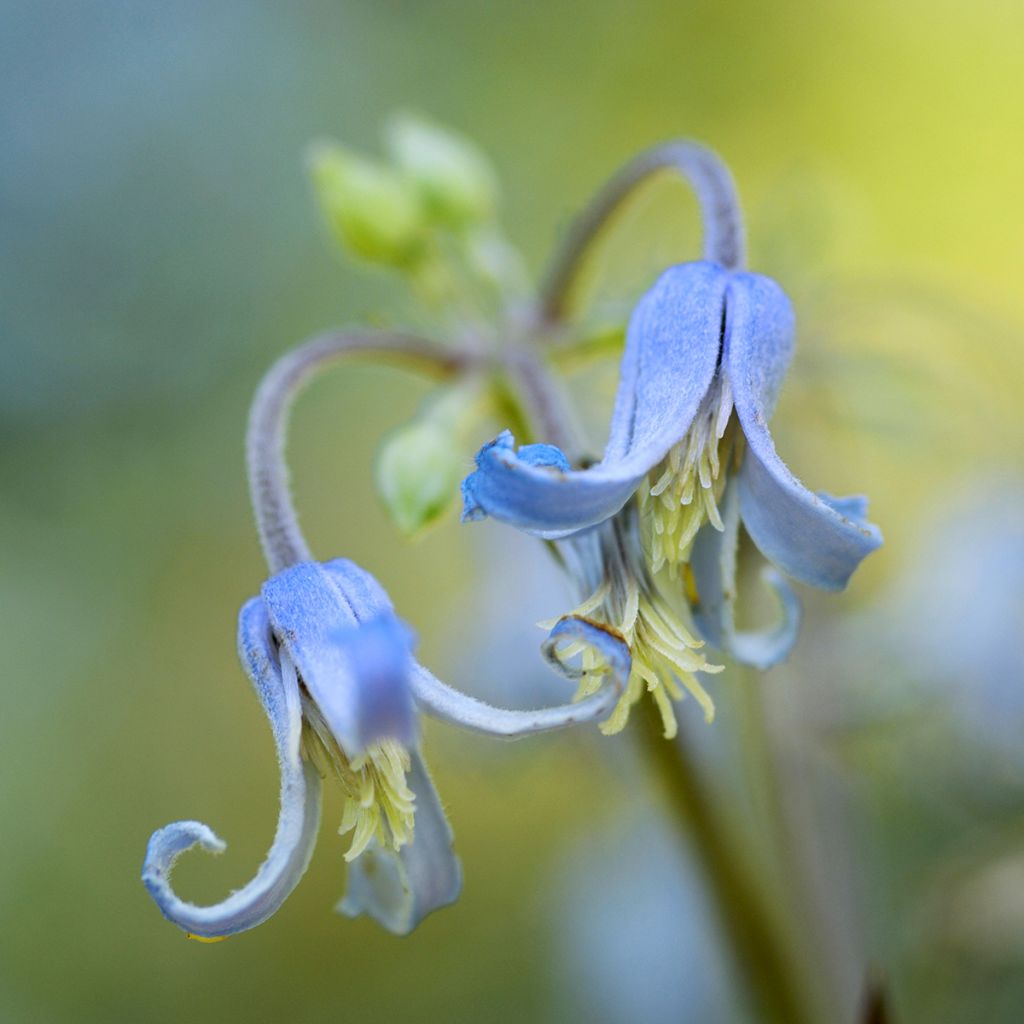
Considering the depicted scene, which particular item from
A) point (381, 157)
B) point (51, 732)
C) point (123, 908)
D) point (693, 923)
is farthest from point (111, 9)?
point (693, 923)

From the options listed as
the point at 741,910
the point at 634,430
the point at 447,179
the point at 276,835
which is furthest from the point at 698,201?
the point at 741,910

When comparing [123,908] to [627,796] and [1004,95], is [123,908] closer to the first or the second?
[627,796]

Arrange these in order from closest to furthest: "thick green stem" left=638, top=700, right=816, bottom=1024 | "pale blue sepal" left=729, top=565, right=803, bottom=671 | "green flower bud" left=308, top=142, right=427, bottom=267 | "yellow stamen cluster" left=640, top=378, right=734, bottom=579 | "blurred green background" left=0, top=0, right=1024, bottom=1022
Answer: "yellow stamen cluster" left=640, top=378, right=734, bottom=579 → "pale blue sepal" left=729, top=565, right=803, bottom=671 → "thick green stem" left=638, top=700, right=816, bottom=1024 → "green flower bud" left=308, top=142, right=427, bottom=267 → "blurred green background" left=0, top=0, right=1024, bottom=1022

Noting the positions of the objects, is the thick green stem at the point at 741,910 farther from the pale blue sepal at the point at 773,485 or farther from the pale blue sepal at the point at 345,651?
the pale blue sepal at the point at 345,651

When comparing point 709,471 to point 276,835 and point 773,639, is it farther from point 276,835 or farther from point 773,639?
point 276,835

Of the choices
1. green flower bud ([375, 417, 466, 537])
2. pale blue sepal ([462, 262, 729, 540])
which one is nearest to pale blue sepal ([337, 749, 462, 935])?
pale blue sepal ([462, 262, 729, 540])

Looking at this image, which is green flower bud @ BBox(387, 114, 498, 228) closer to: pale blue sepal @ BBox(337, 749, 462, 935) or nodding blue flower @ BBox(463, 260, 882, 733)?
nodding blue flower @ BBox(463, 260, 882, 733)
